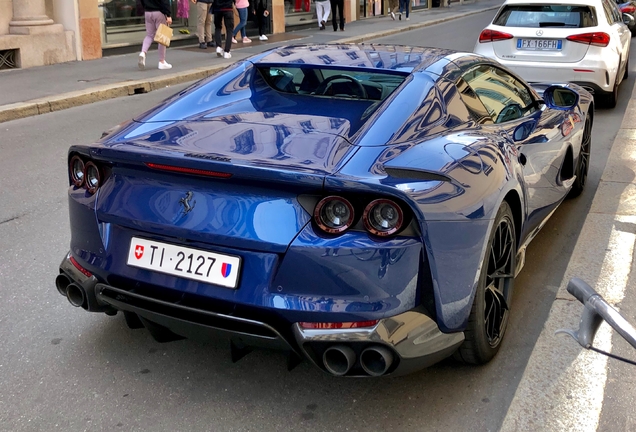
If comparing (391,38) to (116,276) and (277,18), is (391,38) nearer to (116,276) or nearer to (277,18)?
(277,18)

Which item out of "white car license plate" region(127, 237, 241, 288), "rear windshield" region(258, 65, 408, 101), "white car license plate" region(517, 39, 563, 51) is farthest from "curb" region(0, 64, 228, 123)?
"white car license plate" region(127, 237, 241, 288)

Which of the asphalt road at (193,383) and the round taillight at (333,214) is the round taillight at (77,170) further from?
the round taillight at (333,214)

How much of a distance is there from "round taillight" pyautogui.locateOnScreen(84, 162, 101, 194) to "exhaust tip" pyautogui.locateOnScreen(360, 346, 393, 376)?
138cm

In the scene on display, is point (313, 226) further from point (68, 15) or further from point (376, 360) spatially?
point (68, 15)

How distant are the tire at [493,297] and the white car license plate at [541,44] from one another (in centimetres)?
667

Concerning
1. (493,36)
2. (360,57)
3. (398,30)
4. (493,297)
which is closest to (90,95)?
(493,36)

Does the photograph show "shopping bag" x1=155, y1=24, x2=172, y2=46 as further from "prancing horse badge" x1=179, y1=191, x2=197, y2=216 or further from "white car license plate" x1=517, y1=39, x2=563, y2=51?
"prancing horse badge" x1=179, y1=191, x2=197, y2=216

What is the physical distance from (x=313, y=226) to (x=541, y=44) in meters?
7.76

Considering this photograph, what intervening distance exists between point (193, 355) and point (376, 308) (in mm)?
1166

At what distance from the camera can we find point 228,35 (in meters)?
15.4

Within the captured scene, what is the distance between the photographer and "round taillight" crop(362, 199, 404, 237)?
2809 mm

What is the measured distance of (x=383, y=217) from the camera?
2840mm

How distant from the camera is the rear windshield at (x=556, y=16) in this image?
979 centimetres

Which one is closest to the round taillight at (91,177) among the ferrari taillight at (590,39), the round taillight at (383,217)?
the round taillight at (383,217)
